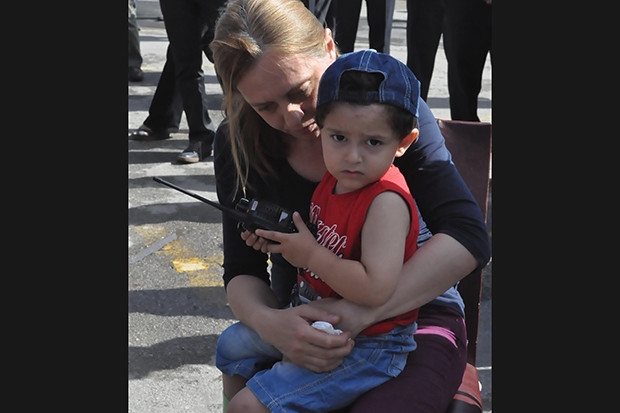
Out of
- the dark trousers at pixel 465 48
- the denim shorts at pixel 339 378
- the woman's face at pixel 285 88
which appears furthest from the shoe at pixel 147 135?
the denim shorts at pixel 339 378

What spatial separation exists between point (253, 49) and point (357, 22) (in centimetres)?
392

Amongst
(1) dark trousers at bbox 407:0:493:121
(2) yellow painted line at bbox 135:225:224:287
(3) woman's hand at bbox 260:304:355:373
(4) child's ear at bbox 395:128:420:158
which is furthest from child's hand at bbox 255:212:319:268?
(1) dark trousers at bbox 407:0:493:121

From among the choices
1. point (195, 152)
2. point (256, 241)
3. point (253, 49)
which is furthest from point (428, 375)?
point (195, 152)

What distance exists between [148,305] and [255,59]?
204 cm

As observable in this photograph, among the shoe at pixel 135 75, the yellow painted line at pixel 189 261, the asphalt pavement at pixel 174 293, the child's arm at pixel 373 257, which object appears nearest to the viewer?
the child's arm at pixel 373 257

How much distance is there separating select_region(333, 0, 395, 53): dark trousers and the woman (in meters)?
3.49

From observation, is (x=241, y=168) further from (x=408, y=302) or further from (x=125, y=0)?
(x=125, y=0)

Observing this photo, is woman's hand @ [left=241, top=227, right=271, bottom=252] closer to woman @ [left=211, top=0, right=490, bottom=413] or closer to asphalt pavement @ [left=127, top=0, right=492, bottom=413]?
woman @ [left=211, top=0, right=490, bottom=413]

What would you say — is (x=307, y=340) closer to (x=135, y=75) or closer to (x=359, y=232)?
(x=359, y=232)

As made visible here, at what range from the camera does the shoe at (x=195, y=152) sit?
5.54 m

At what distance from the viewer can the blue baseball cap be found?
5.65 feet

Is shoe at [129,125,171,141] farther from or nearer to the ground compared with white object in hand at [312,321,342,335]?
nearer to the ground

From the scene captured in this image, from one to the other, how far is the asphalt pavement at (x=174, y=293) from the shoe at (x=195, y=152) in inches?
1.6

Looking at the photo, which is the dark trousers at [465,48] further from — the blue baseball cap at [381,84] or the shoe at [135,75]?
the shoe at [135,75]
